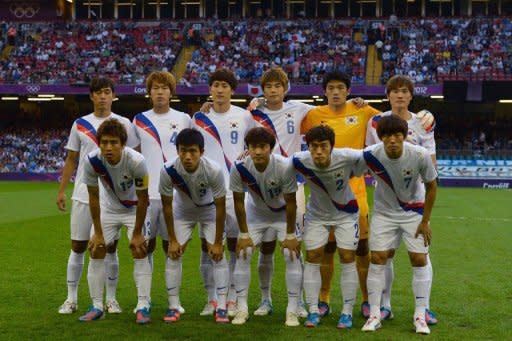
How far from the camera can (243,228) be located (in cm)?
696

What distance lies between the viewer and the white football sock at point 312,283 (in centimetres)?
691

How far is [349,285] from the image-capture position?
6.95 m

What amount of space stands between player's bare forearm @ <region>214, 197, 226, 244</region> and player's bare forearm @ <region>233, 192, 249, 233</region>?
112mm

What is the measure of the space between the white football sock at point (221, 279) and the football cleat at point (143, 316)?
650mm

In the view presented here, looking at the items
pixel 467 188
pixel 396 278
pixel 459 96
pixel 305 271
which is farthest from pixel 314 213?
pixel 459 96

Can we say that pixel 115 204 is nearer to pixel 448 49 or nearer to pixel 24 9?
pixel 448 49

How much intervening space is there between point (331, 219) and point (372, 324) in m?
0.99

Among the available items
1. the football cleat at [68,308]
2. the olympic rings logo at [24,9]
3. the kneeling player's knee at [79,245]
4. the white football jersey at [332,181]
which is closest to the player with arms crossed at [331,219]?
the white football jersey at [332,181]

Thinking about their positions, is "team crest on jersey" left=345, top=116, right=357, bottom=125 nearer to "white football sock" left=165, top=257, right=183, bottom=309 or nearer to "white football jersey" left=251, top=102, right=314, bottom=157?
"white football jersey" left=251, top=102, right=314, bottom=157

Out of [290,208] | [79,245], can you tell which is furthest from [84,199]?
[290,208]

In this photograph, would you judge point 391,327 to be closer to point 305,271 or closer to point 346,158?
point 305,271

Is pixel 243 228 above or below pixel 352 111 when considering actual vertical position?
below

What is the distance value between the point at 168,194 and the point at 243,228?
0.75m

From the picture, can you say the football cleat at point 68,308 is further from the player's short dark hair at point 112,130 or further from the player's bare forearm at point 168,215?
the player's short dark hair at point 112,130
